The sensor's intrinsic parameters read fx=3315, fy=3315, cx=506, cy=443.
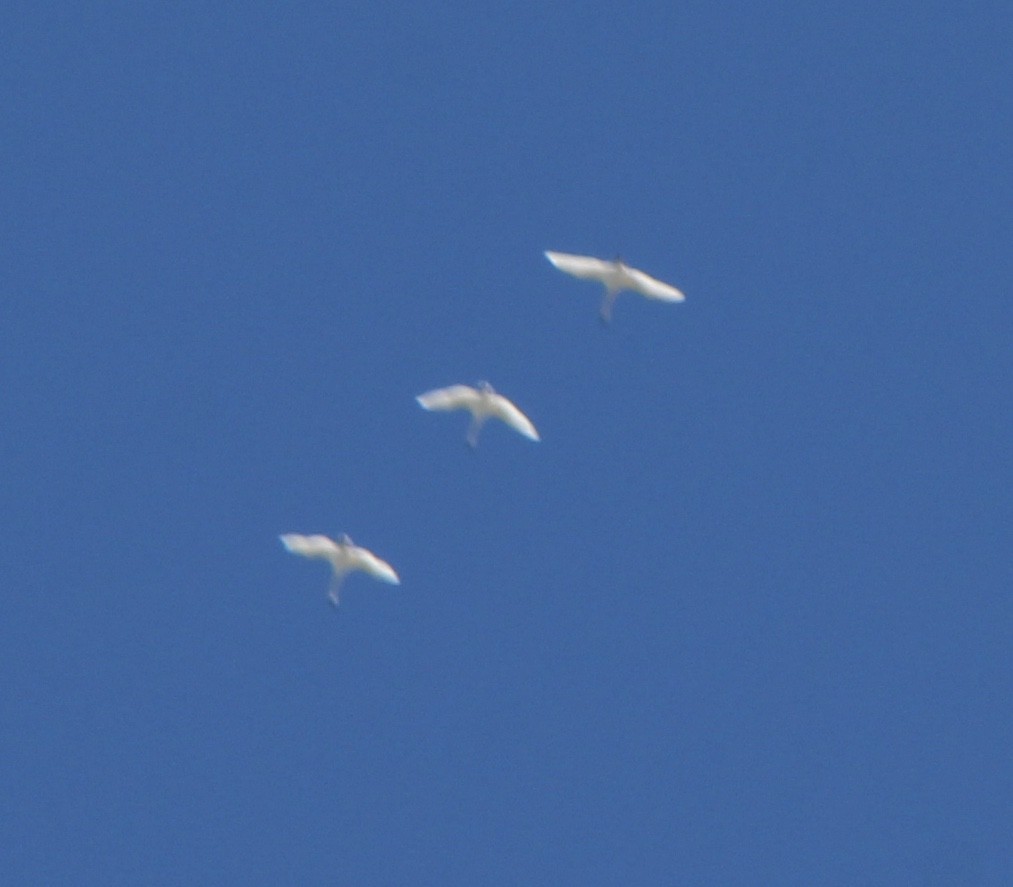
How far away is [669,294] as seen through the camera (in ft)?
171

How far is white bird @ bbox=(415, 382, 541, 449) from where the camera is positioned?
54.1m

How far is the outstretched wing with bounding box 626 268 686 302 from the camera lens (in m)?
52.2

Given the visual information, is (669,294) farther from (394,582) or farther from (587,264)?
(394,582)

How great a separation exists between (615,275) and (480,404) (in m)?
3.38

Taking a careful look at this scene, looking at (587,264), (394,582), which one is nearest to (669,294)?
(587,264)

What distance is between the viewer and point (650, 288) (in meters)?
52.4

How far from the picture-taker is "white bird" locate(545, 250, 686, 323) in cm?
5225

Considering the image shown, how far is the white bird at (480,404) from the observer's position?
2128 inches

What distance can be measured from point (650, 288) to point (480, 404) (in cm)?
368

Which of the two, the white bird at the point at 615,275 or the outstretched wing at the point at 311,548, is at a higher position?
the white bird at the point at 615,275

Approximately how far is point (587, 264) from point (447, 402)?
3.55m

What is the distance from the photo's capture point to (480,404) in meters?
54.1

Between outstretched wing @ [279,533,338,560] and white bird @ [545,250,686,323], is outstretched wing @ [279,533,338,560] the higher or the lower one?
the lower one

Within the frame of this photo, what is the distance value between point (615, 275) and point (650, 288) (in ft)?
1.94
